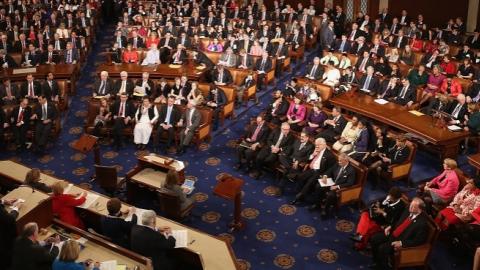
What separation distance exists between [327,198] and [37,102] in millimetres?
6360

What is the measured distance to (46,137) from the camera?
32.8 feet

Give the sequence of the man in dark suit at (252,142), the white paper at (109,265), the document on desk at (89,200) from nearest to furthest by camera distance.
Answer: the white paper at (109,265), the document on desk at (89,200), the man in dark suit at (252,142)

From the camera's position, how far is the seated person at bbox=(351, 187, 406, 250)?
6820 mm

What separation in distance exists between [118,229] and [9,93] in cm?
656

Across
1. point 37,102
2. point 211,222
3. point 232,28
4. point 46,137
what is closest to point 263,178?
point 211,222

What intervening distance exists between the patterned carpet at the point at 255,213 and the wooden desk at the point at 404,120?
1.94 feet

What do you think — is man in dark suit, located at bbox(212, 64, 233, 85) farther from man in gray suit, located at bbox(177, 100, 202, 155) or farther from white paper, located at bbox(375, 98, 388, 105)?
white paper, located at bbox(375, 98, 388, 105)

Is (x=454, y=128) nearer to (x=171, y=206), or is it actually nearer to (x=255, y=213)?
(x=255, y=213)

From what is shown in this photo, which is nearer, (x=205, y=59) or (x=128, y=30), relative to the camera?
(x=205, y=59)

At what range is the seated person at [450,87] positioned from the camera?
1084 centimetres

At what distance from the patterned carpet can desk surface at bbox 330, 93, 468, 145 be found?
2.20 feet

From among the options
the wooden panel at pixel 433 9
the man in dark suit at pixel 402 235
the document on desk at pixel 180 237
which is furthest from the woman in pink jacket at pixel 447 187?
the wooden panel at pixel 433 9

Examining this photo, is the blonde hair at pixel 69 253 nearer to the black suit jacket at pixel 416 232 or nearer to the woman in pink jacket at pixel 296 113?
the black suit jacket at pixel 416 232

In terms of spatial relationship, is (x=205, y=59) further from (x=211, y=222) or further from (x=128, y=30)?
(x=211, y=222)
